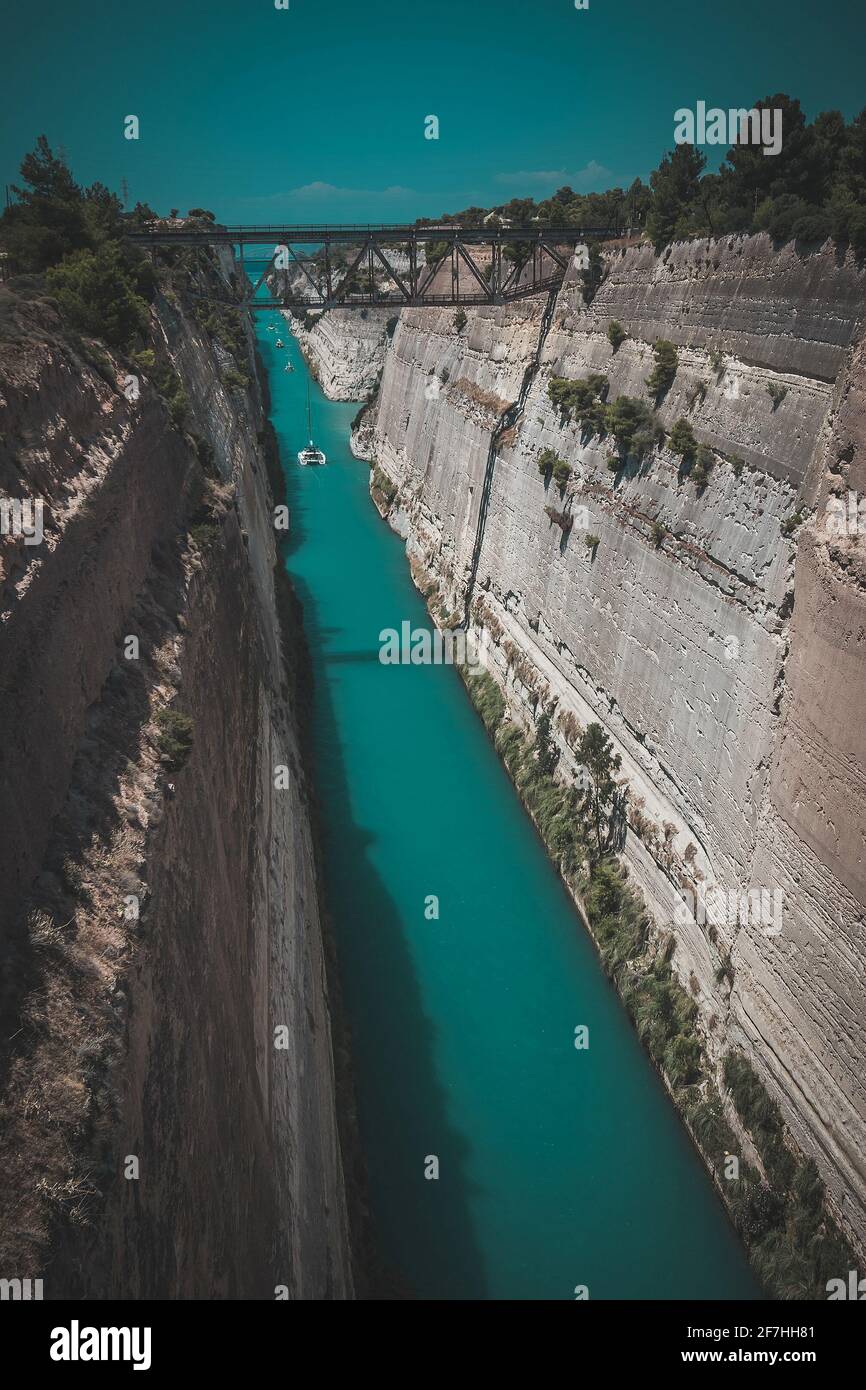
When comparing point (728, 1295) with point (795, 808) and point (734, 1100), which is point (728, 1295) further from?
point (795, 808)

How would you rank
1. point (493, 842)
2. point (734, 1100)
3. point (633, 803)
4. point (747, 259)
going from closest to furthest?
point (734, 1100), point (747, 259), point (633, 803), point (493, 842)

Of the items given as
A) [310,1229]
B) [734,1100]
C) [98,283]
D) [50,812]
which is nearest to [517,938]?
[734,1100]

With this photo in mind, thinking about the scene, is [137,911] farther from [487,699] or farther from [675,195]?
[675,195]

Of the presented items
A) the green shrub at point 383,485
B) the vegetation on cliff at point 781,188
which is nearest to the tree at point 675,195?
the vegetation on cliff at point 781,188

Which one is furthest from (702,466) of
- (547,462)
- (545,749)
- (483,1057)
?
(483,1057)

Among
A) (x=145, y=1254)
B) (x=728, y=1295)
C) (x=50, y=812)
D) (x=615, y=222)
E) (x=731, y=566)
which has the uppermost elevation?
(x=615, y=222)

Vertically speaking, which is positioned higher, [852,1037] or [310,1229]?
[852,1037]
